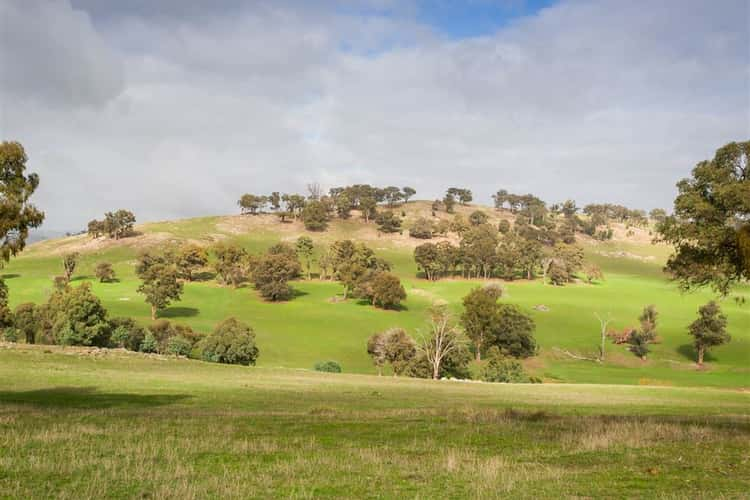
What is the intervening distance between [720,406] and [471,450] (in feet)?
105

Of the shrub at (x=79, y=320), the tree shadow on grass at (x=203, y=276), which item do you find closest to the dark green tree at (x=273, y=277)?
the tree shadow on grass at (x=203, y=276)

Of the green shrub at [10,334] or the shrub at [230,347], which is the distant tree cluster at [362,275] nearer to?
the shrub at [230,347]

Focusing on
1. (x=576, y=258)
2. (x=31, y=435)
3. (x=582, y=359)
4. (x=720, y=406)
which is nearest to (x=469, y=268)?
(x=576, y=258)

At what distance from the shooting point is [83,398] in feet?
103

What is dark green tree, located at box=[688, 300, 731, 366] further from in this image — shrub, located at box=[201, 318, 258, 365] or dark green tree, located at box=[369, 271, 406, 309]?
shrub, located at box=[201, 318, 258, 365]

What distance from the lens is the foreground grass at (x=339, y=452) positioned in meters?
12.1

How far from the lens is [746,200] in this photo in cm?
2603

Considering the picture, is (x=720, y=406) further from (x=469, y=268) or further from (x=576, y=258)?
(x=576, y=258)

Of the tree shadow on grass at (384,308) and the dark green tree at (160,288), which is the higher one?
the dark green tree at (160,288)

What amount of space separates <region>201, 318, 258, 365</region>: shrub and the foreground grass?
163 feet

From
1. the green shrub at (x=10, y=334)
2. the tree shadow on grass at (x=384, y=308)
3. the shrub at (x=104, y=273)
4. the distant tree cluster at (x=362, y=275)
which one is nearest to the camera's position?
the green shrub at (x=10, y=334)

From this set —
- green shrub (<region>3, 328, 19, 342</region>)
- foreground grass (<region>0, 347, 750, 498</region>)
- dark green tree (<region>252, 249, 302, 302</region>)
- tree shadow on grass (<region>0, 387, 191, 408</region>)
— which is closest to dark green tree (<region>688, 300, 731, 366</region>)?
foreground grass (<region>0, 347, 750, 498</region>)

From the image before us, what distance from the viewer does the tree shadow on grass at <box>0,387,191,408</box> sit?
92.9 ft

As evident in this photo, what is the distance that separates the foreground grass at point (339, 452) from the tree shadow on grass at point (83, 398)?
0.14 meters
